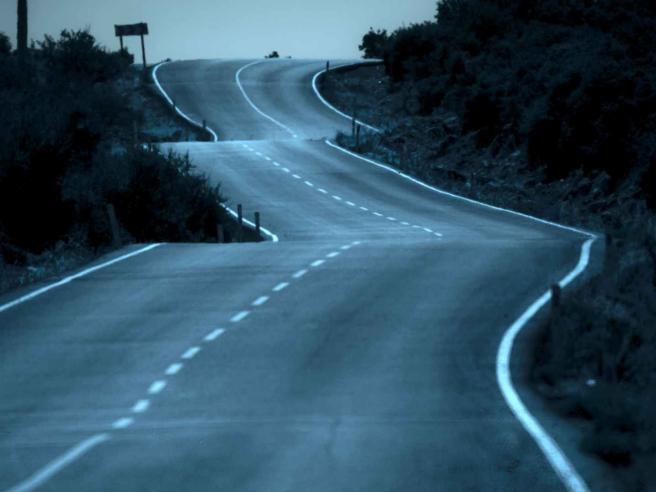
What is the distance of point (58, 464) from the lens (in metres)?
10.6

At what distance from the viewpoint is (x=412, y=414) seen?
41.1 ft

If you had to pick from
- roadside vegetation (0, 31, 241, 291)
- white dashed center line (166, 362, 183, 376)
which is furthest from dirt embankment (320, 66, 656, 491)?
roadside vegetation (0, 31, 241, 291)

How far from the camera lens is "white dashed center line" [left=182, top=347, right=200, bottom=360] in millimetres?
15770

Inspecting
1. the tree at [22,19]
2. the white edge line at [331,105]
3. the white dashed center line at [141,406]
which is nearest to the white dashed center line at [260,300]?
the white dashed center line at [141,406]

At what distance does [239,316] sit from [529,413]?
269 inches

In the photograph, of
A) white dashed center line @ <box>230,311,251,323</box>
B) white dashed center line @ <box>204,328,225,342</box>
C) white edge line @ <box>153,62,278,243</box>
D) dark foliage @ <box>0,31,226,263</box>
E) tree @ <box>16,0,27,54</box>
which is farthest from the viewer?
tree @ <box>16,0,27,54</box>

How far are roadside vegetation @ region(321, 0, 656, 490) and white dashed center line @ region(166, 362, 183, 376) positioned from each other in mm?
4339

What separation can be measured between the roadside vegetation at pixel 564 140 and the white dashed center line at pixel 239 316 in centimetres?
451

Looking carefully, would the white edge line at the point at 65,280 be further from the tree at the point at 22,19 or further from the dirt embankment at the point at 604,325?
the tree at the point at 22,19

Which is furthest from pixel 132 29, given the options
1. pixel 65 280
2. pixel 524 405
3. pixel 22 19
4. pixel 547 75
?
pixel 524 405

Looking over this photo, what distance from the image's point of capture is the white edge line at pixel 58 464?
984 centimetres

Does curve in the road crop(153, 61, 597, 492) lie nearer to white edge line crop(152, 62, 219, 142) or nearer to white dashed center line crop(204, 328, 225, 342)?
white dashed center line crop(204, 328, 225, 342)

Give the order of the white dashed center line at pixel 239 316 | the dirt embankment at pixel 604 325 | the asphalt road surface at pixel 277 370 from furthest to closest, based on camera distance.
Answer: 1. the white dashed center line at pixel 239 316
2. the dirt embankment at pixel 604 325
3. the asphalt road surface at pixel 277 370

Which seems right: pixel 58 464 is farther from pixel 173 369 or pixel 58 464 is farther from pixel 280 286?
pixel 280 286
